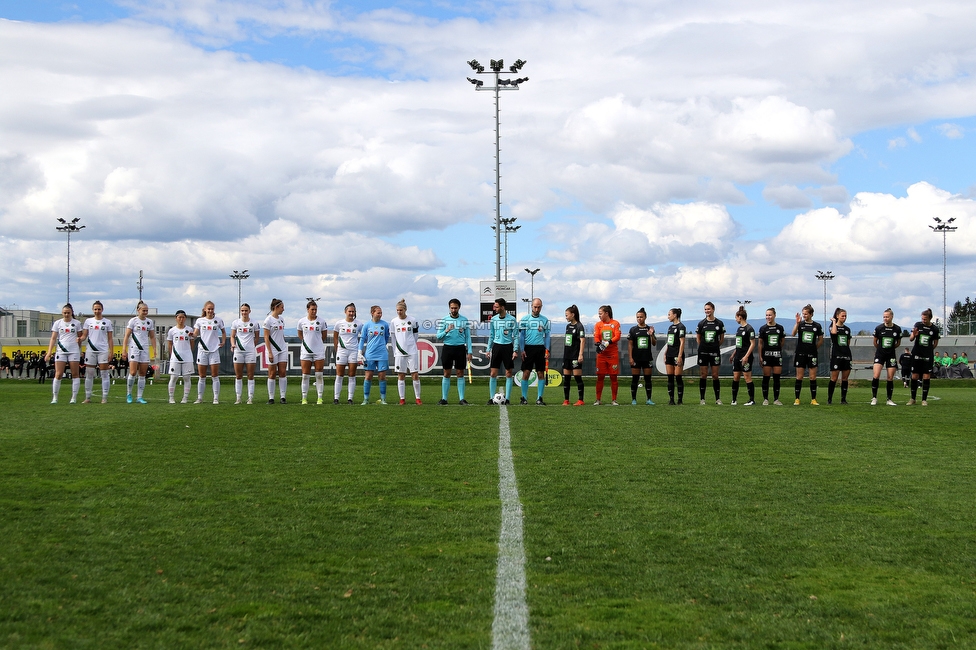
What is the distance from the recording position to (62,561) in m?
4.96

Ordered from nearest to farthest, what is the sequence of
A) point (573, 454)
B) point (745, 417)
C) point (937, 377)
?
point (573, 454) → point (745, 417) → point (937, 377)

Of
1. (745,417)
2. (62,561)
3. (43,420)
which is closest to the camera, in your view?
(62,561)

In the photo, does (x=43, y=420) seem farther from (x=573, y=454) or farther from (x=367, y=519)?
(x=367, y=519)

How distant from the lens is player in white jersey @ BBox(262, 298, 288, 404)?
18.3 meters

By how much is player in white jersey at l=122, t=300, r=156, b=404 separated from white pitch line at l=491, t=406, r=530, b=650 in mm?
13265

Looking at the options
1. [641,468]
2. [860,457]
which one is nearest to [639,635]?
[641,468]

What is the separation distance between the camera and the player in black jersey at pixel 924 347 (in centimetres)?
1881

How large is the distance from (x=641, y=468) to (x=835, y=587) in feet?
13.4

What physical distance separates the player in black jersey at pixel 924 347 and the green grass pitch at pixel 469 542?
27.9ft

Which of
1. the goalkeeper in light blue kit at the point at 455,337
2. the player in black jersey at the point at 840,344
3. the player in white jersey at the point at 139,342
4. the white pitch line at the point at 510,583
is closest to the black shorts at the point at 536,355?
the goalkeeper in light blue kit at the point at 455,337

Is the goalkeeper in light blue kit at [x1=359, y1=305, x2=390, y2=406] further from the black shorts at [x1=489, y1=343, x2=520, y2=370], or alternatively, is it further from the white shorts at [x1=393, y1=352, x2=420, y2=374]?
the black shorts at [x1=489, y1=343, x2=520, y2=370]

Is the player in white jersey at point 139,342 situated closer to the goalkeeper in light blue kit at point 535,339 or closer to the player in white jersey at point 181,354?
the player in white jersey at point 181,354

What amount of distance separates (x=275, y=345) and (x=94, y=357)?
3847 mm

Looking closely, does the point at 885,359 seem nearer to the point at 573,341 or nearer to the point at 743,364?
the point at 743,364
